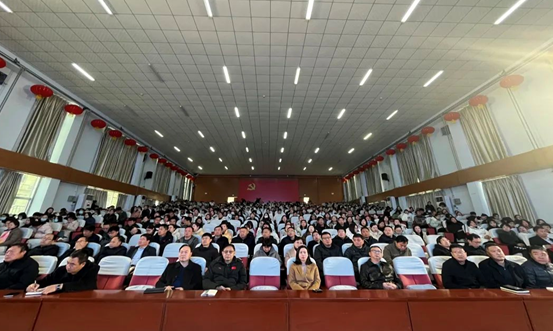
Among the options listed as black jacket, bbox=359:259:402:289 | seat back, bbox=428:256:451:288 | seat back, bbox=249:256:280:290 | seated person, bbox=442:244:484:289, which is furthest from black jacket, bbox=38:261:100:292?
seat back, bbox=428:256:451:288

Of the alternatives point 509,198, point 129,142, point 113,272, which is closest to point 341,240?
point 113,272

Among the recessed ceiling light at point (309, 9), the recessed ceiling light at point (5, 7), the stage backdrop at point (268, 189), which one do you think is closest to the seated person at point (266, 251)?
the recessed ceiling light at point (309, 9)

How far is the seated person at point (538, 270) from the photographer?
113 inches

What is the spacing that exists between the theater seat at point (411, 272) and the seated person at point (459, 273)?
0.25 metres

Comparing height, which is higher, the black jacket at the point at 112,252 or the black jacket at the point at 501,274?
the black jacket at the point at 112,252

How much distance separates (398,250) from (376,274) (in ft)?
3.89

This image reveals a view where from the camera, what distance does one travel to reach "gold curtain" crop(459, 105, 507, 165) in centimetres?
A: 778

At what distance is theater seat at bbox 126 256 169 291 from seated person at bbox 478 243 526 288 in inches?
186

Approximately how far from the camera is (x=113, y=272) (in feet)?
10.3

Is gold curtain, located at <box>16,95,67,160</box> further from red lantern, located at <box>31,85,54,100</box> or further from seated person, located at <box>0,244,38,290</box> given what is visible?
seated person, located at <box>0,244,38,290</box>

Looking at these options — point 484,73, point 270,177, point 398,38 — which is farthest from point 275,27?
point 270,177

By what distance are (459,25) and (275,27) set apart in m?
4.92

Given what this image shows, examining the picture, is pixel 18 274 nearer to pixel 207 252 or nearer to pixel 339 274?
pixel 207 252

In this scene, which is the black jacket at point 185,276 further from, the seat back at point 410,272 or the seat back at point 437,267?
the seat back at point 437,267
